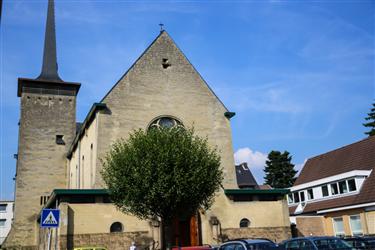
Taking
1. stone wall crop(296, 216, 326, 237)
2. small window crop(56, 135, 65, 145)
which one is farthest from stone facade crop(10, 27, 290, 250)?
small window crop(56, 135, 65, 145)

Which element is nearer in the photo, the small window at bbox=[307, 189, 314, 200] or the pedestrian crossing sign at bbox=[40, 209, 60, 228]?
the pedestrian crossing sign at bbox=[40, 209, 60, 228]

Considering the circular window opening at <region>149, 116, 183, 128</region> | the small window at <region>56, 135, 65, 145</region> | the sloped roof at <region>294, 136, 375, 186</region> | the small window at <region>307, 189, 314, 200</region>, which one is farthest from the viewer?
the small window at <region>56, 135, 65, 145</region>

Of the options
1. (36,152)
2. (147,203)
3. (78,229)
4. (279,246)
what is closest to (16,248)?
(36,152)

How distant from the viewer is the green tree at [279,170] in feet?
221

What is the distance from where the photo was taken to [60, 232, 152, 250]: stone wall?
2148 centimetres

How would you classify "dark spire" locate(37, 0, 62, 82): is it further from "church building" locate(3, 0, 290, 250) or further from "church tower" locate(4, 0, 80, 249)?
"church building" locate(3, 0, 290, 250)

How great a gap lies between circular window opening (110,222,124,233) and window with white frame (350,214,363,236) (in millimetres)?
16015

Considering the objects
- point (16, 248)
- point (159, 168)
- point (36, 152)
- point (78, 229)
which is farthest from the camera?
point (36, 152)

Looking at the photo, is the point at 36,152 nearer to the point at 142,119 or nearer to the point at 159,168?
the point at 142,119

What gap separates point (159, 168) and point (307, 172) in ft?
73.9

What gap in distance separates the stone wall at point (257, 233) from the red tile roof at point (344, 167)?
560 cm

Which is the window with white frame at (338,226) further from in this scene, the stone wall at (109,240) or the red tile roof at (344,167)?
the stone wall at (109,240)

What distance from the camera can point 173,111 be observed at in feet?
91.8

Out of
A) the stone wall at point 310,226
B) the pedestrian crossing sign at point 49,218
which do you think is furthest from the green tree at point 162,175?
the stone wall at point 310,226
